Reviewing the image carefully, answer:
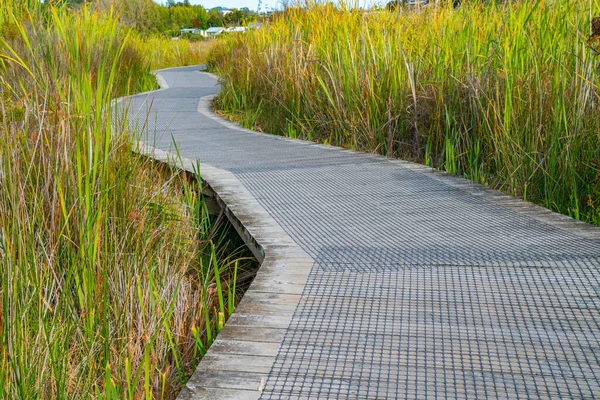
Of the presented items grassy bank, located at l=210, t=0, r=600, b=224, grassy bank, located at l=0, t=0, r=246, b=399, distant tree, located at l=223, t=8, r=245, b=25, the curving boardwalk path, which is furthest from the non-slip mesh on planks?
distant tree, located at l=223, t=8, r=245, b=25

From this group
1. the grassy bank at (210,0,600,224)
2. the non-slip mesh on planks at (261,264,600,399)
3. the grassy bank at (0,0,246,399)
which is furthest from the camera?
the grassy bank at (210,0,600,224)

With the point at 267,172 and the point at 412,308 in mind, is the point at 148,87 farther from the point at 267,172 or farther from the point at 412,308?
the point at 412,308

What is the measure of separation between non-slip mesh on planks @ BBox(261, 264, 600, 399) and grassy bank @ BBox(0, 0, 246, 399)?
0.35 meters

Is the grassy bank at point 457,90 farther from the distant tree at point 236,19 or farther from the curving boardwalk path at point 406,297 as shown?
the distant tree at point 236,19

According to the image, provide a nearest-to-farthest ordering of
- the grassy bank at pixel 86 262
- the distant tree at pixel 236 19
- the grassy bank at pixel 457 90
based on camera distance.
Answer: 1. the grassy bank at pixel 86 262
2. the grassy bank at pixel 457 90
3. the distant tree at pixel 236 19

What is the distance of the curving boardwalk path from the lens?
1.56 meters

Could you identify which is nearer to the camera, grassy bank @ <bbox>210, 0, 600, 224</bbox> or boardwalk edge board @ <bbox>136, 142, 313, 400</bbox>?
boardwalk edge board @ <bbox>136, 142, 313, 400</bbox>

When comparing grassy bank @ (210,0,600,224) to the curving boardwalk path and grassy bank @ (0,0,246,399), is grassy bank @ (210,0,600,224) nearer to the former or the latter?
the curving boardwalk path

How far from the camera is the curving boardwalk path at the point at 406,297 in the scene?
1559 mm

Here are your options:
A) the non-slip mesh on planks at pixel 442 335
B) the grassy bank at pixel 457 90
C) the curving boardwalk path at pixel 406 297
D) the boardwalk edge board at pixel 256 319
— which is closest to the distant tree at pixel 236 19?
the grassy bank at pixel 457 90

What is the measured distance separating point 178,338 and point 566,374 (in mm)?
1216

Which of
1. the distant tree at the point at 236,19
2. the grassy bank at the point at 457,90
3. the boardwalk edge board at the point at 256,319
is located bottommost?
the boardwalk edge board at the point at 256,319

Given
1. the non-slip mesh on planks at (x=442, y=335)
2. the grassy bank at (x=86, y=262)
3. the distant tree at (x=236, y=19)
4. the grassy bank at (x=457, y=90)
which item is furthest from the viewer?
the distant tree at (x=236, y=19)

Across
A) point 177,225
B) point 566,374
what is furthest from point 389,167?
point 566,374
